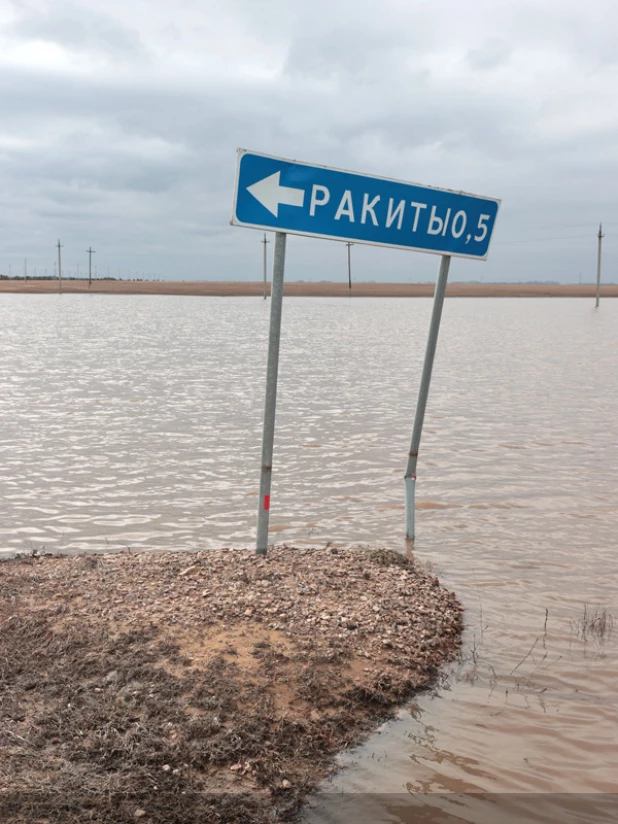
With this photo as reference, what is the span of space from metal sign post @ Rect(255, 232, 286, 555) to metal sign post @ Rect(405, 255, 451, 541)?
3.95 ft

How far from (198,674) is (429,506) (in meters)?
5.16

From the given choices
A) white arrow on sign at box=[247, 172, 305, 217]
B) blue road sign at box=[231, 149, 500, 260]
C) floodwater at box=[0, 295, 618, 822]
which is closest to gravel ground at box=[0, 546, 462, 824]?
floodwater at box=[0, 295, 618, 822]

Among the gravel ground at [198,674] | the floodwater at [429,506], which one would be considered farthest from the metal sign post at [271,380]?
the floodwater at [429,506]

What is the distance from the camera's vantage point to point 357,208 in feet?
17.9

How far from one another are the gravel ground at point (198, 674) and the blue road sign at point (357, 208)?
2.46m

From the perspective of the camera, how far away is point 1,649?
4.23 meters

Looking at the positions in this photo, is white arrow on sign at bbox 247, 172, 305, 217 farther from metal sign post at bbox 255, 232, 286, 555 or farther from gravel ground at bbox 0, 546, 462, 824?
gravel ground at bbox 0, 546, 462, 824

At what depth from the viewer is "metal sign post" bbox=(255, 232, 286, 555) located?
5.31 meters

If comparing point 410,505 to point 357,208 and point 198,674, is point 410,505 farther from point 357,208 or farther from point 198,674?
point 198,674

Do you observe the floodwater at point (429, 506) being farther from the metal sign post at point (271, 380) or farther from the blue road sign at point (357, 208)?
the blue road sign at point (357, 208)

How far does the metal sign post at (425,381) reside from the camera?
6.03 metres

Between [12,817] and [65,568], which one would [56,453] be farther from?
[12,817]

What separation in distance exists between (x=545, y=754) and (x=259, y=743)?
150 centimetres

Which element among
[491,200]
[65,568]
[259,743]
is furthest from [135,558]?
[491,200]
